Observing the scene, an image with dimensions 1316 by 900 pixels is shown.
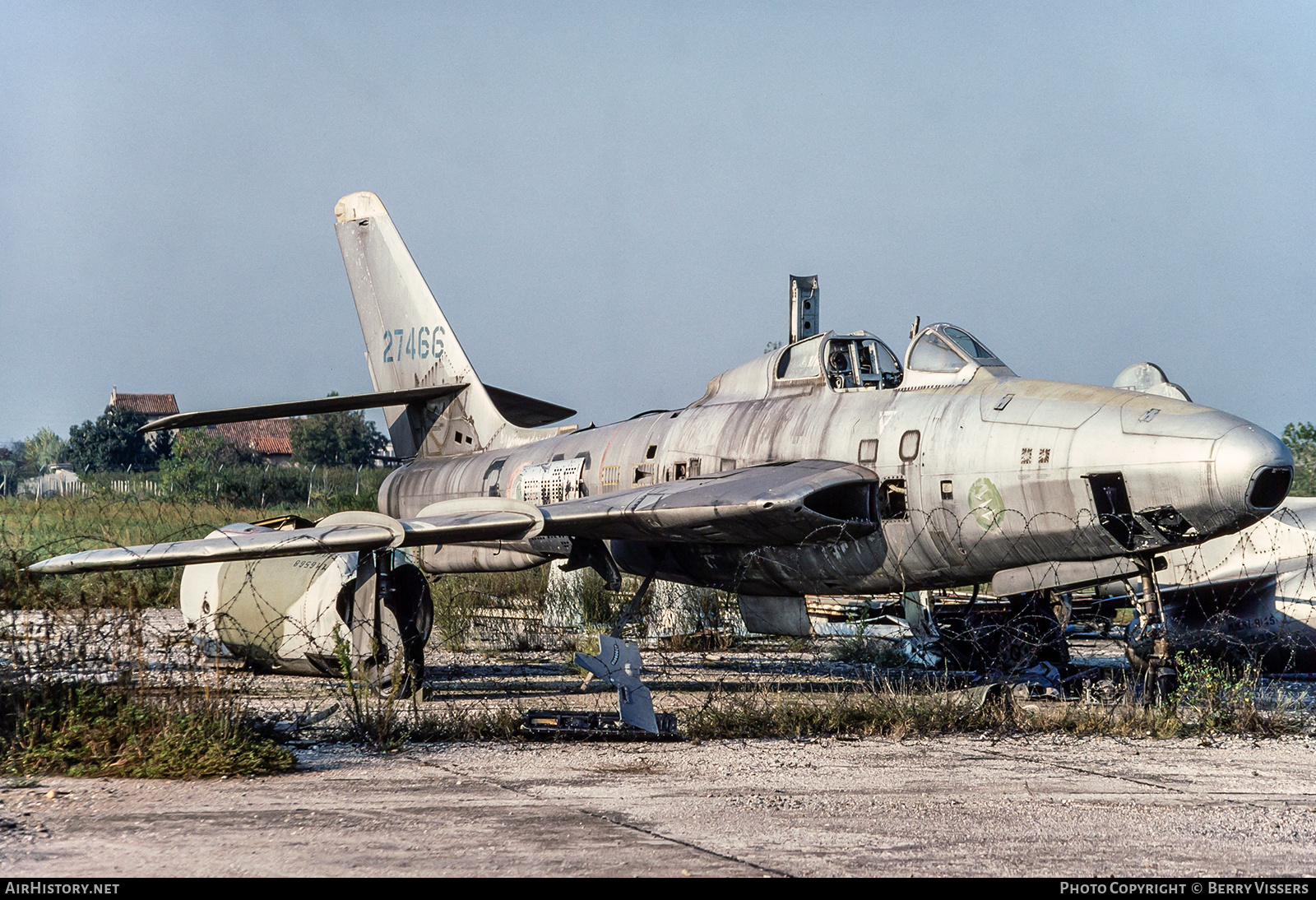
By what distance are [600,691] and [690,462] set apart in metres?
2.62

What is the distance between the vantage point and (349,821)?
6.02 metres

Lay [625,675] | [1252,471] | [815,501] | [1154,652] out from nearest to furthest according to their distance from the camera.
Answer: [1252,471] → [625,675] → [1154,652] → [815,501]

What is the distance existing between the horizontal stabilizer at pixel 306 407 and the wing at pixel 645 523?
4.09 m

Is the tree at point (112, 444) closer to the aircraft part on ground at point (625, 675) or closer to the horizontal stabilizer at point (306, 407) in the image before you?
the horizontal stabilizer at point (306, 407)

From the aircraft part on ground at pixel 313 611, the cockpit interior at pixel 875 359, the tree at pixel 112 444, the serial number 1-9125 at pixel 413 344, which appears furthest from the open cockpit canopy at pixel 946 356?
the tree at pixel 112 444

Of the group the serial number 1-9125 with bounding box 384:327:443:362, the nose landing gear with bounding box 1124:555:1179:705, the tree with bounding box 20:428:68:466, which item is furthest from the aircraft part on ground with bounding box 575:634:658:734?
the tree with bounding box 20:428:68:466

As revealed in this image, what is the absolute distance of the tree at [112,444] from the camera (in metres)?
87.8

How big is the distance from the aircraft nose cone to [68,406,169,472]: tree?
88893mm

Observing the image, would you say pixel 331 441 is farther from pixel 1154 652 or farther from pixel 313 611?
pixel 1154 652

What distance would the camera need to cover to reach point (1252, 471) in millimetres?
8180

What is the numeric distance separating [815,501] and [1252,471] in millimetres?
3492

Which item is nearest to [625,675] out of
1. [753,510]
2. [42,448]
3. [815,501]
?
[753,510]

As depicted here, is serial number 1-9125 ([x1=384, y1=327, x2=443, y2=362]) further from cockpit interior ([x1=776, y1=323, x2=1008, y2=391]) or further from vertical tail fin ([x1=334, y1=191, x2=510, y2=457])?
cockpit interior ([x1=776, y1=323, x2=1008, y2=391])

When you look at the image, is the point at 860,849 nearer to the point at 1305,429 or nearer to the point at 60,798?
the point at 60,798
